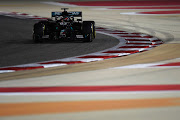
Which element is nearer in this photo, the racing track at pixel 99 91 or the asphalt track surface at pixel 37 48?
the racing track at pixel 99 91

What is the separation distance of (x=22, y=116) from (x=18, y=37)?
8.39m

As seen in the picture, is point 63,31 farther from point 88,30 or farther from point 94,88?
point 94,88

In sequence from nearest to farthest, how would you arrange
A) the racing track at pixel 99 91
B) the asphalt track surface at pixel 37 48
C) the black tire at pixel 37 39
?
the racing track at pixel 99 91 → the asphalt track surface at pixel 37 48 → the black tire at pixel 37 39

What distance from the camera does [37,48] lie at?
37.1 ft

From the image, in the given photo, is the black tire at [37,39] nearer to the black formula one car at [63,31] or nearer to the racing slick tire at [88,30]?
the black formula one car at [63,31]

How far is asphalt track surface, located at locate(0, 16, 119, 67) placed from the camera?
9.78 meters

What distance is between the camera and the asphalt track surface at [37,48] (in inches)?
385

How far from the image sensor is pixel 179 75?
793cm

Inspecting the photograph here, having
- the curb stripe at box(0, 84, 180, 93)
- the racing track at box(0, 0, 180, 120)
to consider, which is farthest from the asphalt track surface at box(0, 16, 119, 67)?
the curb stripe at box(0, 84, 180, 93)

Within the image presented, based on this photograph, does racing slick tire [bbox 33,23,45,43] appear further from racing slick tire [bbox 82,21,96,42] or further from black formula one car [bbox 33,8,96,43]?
racing slick tire [bbox 82,21,96,42]

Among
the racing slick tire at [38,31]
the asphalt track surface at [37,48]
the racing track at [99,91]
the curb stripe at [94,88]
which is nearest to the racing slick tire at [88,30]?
the asphalt track surface at [37,48]

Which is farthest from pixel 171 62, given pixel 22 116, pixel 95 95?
pixel 22 116

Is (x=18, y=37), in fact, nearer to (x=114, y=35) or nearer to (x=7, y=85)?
(x=114, y=35)

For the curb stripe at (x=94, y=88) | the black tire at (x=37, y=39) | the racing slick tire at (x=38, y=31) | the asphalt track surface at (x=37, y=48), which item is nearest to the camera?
the curb stripe at (x=94, y=88)
